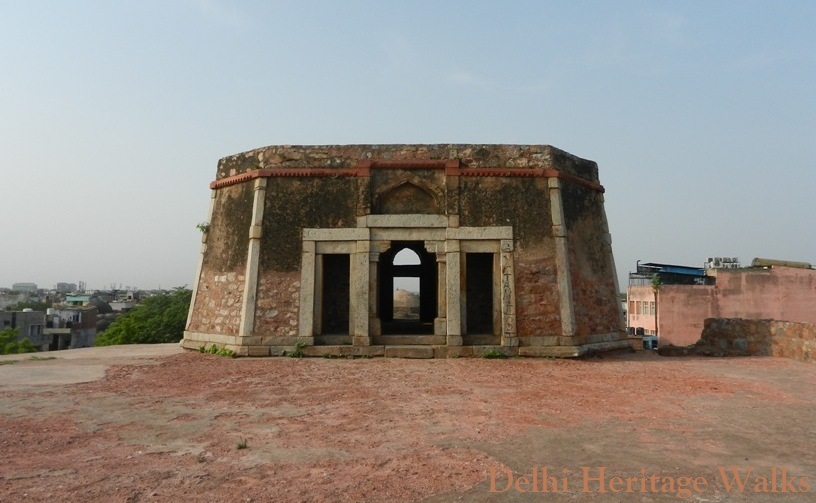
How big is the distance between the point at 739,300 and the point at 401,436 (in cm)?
2186

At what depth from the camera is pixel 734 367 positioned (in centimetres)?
1020

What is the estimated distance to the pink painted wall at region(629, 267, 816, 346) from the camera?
Answer: 21342mm

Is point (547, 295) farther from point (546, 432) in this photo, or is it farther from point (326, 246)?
point (546, 432)

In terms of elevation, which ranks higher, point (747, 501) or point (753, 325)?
point (753, 325)

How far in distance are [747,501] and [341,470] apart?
2.83 meters

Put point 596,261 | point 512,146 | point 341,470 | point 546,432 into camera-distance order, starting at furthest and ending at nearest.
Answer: point 596,261 → point 512,146 → point 546,432 → point 341,470

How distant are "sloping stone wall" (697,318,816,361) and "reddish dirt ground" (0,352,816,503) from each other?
2378 millimetres

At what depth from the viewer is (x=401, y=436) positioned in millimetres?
5191

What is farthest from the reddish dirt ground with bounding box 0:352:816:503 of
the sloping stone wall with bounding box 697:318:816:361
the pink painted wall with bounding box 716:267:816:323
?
the pink painted wall with bounding box 716:267:816:323

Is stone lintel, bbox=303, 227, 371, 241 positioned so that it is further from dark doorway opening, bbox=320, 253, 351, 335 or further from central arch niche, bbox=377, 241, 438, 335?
central arch niche, bbox=377, 241, 438, 335

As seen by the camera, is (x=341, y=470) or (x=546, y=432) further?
(x=546, y=432)

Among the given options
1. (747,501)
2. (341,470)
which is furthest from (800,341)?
(341,470)

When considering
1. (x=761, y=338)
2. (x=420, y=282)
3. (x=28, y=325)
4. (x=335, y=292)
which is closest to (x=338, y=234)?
(x=335, y=292)

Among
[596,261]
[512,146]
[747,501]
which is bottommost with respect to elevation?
[747,501]
